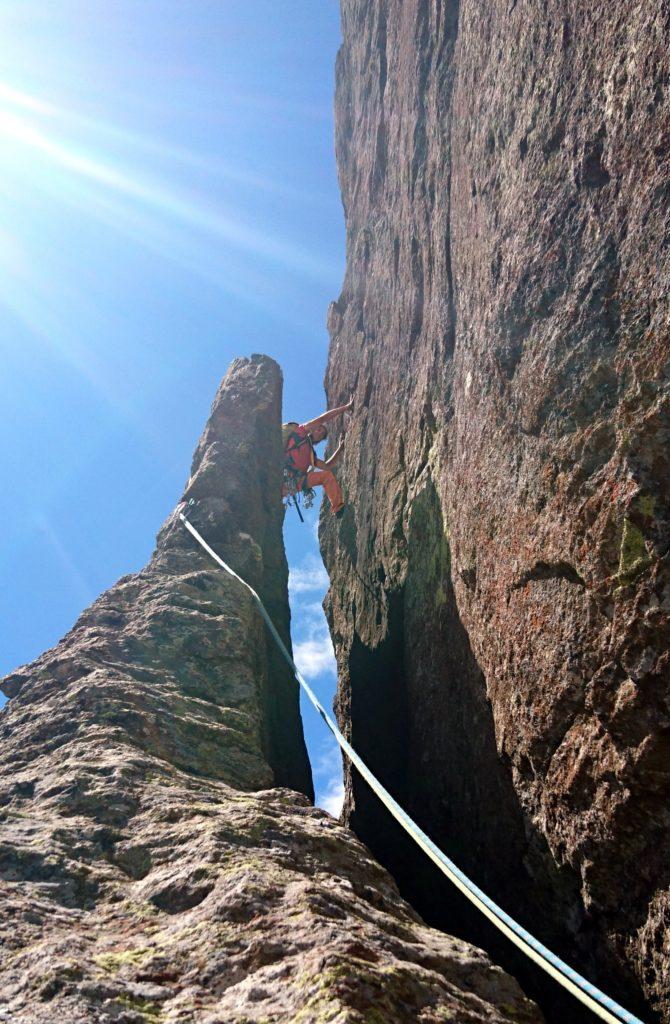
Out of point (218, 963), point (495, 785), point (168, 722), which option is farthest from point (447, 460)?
point (218, 963)

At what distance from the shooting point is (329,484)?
57.0ft

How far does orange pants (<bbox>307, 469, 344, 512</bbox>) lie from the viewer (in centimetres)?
1705

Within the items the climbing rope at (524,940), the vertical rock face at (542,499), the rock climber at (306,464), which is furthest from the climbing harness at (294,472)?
the climbing rope at (524,940)

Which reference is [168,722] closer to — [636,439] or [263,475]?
[636,439]

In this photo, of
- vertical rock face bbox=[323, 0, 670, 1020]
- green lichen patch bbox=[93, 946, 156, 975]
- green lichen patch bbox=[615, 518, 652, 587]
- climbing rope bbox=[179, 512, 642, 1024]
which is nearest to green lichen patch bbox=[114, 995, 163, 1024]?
green lichen patch bbox=[93, 946, 156, 975]

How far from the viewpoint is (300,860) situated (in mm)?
4719

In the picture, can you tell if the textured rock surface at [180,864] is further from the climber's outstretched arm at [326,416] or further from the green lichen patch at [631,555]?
the climber's outstretched arm at [326,416]

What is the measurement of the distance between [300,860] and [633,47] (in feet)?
18.6

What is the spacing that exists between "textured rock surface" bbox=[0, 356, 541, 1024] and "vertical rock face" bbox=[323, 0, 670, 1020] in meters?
1.66

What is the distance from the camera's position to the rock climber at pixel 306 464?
16.6m

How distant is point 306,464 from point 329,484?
0.84m

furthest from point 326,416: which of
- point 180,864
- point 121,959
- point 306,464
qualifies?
point 121,959

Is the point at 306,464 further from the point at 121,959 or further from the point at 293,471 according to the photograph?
the point at 121,959

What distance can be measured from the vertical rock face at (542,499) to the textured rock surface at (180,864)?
1657 millimetres
